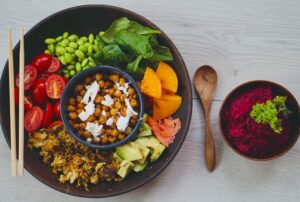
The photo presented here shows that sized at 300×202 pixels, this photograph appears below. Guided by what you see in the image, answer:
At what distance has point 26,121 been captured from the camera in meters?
1.51

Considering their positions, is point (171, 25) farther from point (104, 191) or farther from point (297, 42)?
point (104, 191)

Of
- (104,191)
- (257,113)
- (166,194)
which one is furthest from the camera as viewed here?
(166,194)

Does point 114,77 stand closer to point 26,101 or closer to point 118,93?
point 118,93

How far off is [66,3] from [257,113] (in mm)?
752

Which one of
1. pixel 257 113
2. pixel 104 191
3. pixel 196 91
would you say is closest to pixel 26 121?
pixel 104 191

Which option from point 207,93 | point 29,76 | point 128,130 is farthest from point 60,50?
point 207,93

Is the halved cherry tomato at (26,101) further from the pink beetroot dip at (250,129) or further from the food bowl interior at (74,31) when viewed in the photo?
the pink beetroot dip at (250,129)

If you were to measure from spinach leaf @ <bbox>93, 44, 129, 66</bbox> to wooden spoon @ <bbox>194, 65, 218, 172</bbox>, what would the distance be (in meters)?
0.27

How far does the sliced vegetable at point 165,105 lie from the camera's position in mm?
1492

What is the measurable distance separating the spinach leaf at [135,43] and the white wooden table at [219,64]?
0.19 m

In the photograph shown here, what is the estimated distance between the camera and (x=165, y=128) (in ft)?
4.99

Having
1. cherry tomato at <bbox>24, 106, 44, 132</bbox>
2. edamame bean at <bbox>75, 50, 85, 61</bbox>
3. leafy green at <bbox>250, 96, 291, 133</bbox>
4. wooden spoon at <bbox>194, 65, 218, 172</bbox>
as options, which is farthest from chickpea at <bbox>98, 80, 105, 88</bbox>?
leafy green at <bbox>250, 96, 291, 133</bbox>

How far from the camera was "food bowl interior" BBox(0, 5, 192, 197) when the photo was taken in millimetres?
1475

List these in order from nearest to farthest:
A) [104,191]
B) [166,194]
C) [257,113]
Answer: [257,113], [104,191], [166,194]
